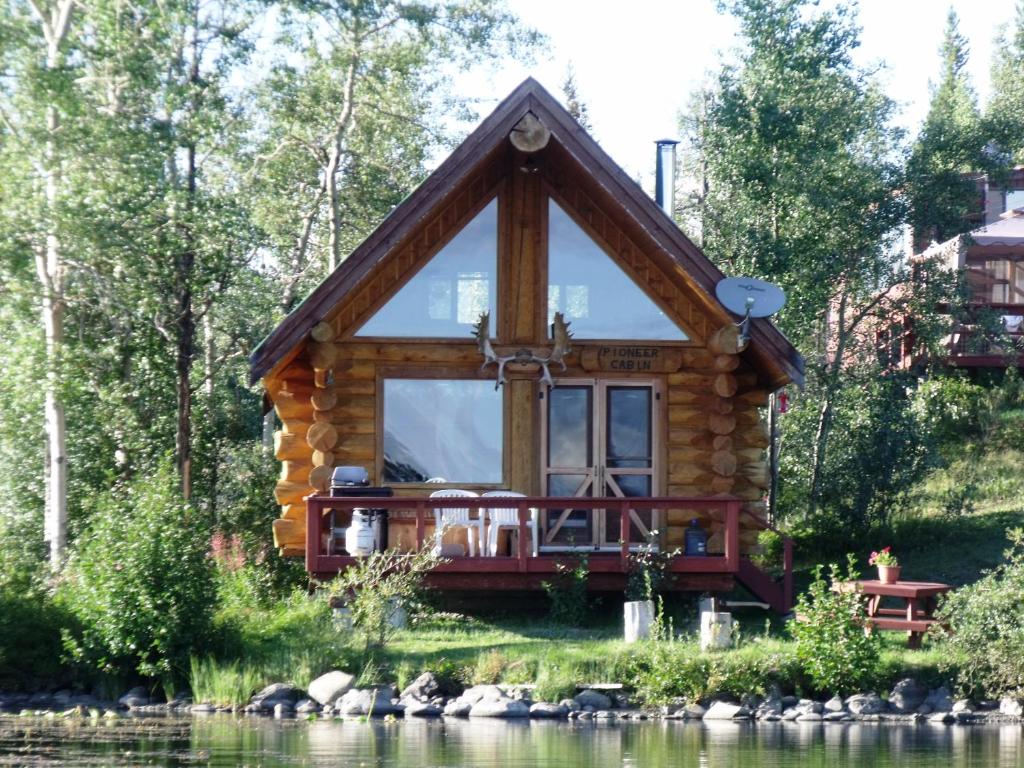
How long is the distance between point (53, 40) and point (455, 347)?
768 cm

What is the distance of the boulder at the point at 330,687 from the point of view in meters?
16.2

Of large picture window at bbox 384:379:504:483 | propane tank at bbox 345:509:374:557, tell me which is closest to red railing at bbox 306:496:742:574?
propane tank at bbox 345:509:374:557

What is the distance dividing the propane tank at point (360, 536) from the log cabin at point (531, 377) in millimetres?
1038

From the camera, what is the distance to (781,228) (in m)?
27.7

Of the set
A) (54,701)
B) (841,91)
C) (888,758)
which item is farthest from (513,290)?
(841,91)

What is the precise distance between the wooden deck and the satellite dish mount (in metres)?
2.14

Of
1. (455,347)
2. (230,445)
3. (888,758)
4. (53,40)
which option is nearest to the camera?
(888,758)

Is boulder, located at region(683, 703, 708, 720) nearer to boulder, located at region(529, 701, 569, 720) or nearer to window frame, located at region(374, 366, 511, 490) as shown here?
boulder, located at region(529, 701, 569, 720)

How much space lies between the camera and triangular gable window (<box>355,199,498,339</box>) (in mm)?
19906

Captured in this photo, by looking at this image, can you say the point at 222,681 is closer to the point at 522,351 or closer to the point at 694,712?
the point at 694,712

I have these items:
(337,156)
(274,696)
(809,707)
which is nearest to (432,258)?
(274,696)

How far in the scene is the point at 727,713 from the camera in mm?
15867

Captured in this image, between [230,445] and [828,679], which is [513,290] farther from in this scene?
[230,445]

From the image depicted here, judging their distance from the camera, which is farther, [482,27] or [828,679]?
[482,27]
